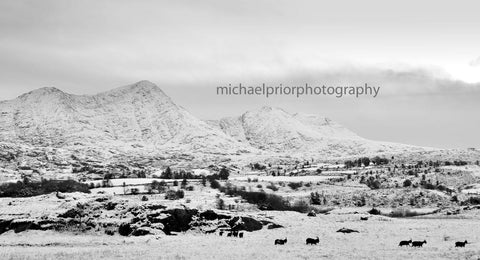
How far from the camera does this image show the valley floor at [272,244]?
43.7m

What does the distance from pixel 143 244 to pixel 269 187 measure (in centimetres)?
13799

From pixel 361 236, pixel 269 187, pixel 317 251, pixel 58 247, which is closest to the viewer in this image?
pixel 317 251

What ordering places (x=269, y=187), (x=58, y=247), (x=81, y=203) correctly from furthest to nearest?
(x=269, y=187) → (x=81, y=203) → (x=58, y=247)

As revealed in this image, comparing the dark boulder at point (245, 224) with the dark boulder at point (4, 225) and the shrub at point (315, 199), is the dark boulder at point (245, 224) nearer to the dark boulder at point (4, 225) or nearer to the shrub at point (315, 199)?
the dark boulder at point (4, 225)

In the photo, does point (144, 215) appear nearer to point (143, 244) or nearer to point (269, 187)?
point (143, 244)

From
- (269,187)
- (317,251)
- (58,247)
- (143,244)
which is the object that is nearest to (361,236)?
(317,251)

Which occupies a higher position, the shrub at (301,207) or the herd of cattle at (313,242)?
the herd of cattle at (313,242)

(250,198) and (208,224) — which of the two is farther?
(250,198)

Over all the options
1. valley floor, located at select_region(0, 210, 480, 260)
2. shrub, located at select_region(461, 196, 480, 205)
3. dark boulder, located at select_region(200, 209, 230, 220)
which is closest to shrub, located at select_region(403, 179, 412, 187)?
shrub, located at select_region(461, 196, 480, 205)

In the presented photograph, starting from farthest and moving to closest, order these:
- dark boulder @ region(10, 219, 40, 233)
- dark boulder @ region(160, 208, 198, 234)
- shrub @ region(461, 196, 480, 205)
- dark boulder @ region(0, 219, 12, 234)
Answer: shrub @ region(461, 196, 480, 205) → dark boulder @ region(160, 208, 198, 234) → dark boulder @ region(0, 219, 12, 234) → dark boulder @ region(10, 219, 40, 233)

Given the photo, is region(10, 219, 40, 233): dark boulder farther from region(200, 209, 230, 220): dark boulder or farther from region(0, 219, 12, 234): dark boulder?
region(200, 209, 230, 220): dark boulder

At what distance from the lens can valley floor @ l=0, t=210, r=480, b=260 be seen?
4369 centimetres

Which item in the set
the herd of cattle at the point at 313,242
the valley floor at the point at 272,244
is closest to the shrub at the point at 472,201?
the valley floor at the point at 272,244

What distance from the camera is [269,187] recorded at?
627 feet
